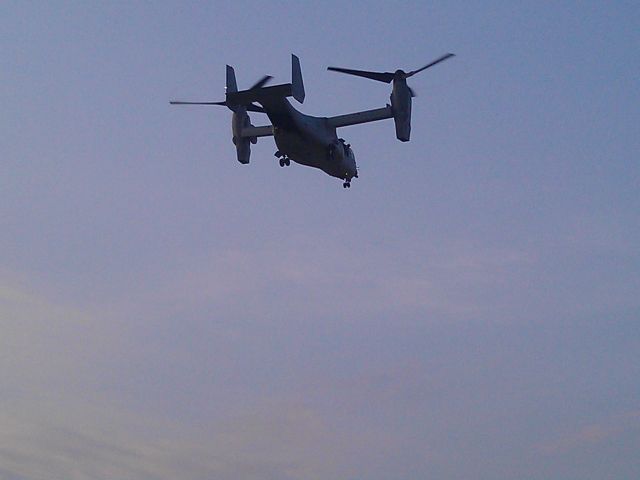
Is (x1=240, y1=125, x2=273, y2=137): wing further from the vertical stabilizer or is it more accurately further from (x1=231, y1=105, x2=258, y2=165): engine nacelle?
the vertical stabilizer

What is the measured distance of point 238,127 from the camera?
50500 mm

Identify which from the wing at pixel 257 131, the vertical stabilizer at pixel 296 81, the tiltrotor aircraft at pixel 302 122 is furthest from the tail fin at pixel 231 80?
the vertical stabilizer at pixel 296 81

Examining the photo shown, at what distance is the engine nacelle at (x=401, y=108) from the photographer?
1805 inches

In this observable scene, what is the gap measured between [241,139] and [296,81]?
1095 cm

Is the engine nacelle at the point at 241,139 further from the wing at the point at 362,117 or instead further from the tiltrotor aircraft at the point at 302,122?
the wing at the point at 362,117

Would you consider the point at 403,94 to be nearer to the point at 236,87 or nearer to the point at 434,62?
the point at 434,62

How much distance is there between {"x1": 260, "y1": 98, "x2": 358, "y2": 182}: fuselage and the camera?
135 ft

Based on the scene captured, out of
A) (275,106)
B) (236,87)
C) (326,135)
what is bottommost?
(275,106)

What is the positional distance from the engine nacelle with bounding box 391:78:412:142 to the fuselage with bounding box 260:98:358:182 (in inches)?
121

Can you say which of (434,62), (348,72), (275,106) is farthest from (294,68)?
(434,62)

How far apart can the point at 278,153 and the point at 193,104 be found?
806cm

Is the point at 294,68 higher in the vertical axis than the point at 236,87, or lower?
lower

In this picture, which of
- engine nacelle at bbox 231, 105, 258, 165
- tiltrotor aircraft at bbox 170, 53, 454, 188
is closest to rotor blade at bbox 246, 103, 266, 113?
tiltrotor aircraft at bbox 170, 53, 454, 188

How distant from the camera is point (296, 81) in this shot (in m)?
40.1
